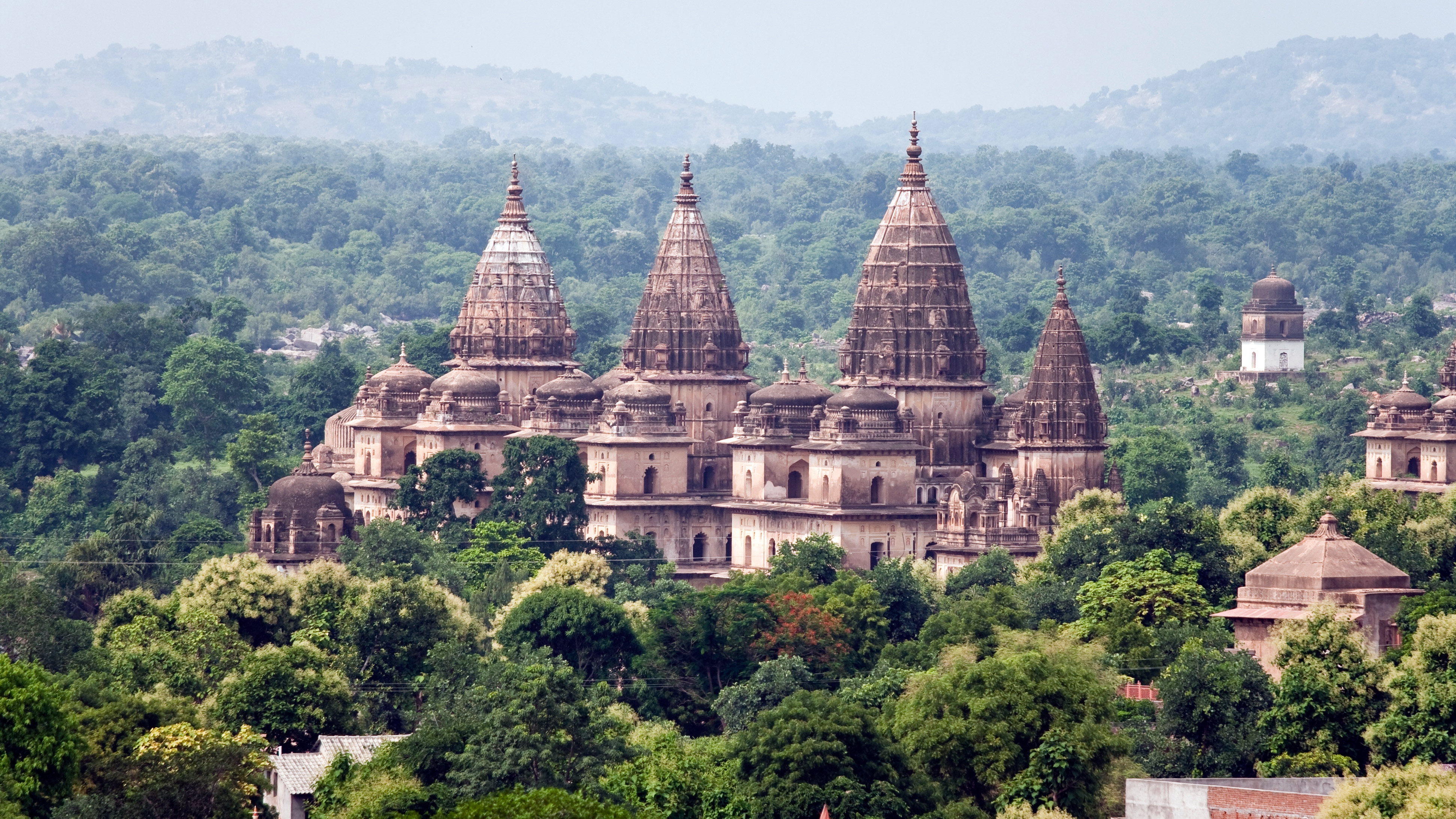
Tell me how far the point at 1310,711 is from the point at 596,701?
39.1ft

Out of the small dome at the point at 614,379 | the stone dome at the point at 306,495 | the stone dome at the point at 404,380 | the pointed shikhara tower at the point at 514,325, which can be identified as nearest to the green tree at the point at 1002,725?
the stone dome at the point at 306,495

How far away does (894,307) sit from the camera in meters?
83.8

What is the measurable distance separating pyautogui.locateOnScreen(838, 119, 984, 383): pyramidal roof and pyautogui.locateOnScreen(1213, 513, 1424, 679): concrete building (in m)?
19.2

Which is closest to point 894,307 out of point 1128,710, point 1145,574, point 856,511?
point 856,511

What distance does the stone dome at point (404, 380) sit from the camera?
8725cm

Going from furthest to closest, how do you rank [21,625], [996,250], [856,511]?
[996,250] < [856,511] < [21,625]

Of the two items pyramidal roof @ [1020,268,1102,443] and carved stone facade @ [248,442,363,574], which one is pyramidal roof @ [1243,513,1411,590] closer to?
pyramidal roof @ [1020,268,1102,443]

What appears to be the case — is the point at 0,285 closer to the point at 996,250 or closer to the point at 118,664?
the point at 996,250

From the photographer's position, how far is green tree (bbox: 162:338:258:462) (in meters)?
102

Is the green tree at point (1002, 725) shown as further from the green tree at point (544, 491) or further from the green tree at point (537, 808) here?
the green tree at point (544, 491)

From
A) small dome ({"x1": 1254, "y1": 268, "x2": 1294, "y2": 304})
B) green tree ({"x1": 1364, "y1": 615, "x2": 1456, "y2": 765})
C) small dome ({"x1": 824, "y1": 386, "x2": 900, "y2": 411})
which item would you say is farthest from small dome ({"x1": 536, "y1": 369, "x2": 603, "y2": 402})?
small dome ({"x1": 1254, "y1": 268, "x2": 1294, "y2": 304})

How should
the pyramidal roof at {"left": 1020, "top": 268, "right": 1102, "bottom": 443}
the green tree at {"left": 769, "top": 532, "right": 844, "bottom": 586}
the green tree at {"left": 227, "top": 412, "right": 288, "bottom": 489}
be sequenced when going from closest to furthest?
the green tree at {"left": 769, "top": 532, "right": 844, "bottom": 586}, the pyramidal roof at {"left": 1020, "top": 268, "right": 1102, "bottom": 443}, the green tree at {"left": 227, "top": 412, "right": 288, "bottom": 489}

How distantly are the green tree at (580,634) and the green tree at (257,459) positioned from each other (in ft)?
86.7

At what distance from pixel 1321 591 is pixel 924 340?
71.3ft
